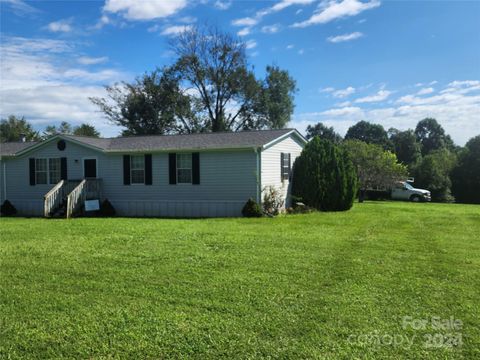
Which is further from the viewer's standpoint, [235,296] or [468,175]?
[468,175]

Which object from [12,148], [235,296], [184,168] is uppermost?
[12,148]

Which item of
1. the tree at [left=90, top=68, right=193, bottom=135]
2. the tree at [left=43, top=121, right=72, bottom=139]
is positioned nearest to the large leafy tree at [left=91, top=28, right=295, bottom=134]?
the tree at [left=90, top=68, right=193, bottom=135]

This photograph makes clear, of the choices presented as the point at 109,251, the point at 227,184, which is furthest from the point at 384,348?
the point at 227,184

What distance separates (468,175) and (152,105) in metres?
28.5

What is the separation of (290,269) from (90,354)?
3.48 metres

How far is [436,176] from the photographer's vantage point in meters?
33.6

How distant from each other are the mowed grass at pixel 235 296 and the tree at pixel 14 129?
149 feet

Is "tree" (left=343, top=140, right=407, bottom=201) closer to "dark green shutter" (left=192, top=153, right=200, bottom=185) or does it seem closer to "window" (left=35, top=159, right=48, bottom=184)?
"dark green shutter" (left=192, top=153, right=200, bottom=185)

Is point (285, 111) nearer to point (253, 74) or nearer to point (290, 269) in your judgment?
point (253, 74)

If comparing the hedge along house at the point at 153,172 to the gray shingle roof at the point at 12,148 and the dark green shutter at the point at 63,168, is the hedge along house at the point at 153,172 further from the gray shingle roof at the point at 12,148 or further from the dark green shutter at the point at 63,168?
the gray shingle roof at the point at 12,148

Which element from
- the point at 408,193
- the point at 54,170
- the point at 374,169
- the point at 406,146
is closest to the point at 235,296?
the point at 54,170

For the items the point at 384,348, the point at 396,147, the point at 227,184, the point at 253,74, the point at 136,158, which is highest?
the point at 253,74

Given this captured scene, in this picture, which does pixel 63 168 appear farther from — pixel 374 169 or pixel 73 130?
pixel 73 130

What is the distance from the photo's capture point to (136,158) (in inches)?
675
